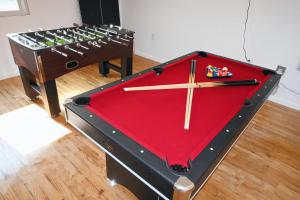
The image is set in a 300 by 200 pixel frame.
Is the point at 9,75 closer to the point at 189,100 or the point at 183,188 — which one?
the point at 189,100

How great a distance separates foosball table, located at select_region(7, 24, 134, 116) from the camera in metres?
1.92

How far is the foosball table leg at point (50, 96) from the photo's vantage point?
6.77 ft

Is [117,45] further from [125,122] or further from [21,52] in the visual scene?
[125,122]

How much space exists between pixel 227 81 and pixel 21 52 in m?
1.95

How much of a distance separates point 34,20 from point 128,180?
284cm

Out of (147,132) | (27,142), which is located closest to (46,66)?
(27,142)

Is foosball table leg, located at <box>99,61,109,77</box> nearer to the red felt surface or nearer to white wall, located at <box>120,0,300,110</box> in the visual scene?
white wall, located at <box>120,0,300,110</box>

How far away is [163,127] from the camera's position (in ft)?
3.58

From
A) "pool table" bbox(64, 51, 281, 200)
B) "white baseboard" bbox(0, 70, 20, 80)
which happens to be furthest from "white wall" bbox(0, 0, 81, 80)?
"pool table" bbox(64, 51, 281, 200)

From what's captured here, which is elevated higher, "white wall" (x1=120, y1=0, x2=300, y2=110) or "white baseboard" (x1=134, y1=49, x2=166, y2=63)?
"white wall" (x1=120, y1=0, x2=300, y2=110)

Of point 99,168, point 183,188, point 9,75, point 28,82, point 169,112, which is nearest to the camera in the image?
point 183,188

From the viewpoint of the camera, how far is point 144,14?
3797 mm

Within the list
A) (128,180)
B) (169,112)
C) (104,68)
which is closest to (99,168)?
(128,180)

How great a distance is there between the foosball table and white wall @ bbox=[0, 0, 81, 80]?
881 mm
